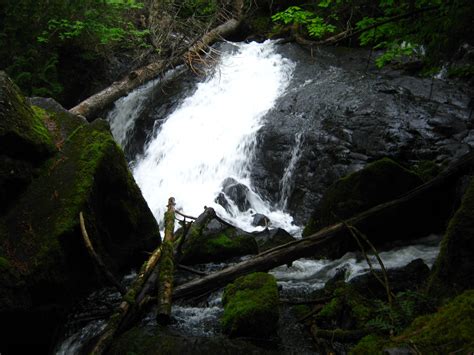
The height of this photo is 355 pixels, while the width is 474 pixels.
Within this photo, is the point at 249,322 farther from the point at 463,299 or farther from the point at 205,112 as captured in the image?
the point at 205,112

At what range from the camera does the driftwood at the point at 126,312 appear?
358 centimetres

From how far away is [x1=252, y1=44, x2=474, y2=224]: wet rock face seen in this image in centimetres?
858

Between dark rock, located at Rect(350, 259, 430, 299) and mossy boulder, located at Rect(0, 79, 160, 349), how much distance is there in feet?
10.7

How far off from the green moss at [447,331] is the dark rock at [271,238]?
4346 mm

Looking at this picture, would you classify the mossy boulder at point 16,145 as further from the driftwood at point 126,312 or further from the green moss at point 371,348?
the green moss at point 371,348

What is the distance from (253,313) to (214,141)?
7.11 meters

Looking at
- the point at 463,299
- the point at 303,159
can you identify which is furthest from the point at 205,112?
the point at 463,299

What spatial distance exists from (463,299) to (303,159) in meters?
6.87

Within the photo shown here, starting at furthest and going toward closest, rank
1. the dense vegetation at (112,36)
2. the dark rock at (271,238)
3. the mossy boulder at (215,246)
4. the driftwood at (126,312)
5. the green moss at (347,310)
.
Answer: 1. the dark rock at (271,238)
2. the mossy boulder at (215,246)
3. the dense vegetation at (112,36)
4. the green moss at (347,310)
5. the driftwood at (126,312)

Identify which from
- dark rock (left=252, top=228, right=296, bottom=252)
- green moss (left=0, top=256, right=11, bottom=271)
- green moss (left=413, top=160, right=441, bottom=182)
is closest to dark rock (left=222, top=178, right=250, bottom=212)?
dark rock (left=252, top=228, right=296, bottom=252)

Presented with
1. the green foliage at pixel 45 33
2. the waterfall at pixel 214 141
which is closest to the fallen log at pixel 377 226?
the waterfall at pixel 214 141

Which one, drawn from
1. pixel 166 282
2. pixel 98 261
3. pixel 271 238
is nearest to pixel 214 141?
pixel 271 238

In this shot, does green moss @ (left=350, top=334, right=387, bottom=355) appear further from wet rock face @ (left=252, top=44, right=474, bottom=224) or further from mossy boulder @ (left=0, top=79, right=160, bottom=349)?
wet rock face @ (left=252, top=44, right=474, bottom=224)

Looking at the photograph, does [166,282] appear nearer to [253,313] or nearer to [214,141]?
[253,313]
